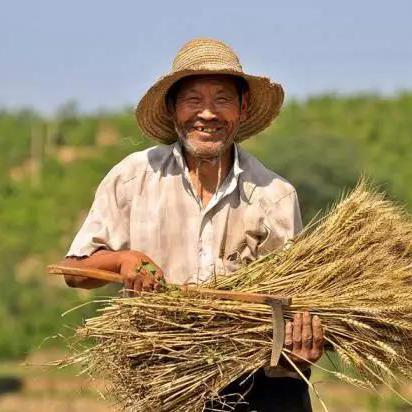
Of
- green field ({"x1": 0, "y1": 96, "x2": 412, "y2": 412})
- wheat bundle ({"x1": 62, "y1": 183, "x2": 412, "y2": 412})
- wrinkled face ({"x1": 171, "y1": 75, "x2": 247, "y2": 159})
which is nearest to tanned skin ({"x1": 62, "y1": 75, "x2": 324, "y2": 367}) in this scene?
wrinkled face ({"x1": 171, "y1": 75, "x2": 247, "y2": 159})

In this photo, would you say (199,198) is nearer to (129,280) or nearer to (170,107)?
(170,107)

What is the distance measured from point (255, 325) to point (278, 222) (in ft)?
1.85

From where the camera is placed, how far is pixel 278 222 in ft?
16.1

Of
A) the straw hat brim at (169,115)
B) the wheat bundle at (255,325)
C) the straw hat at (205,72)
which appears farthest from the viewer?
the straw hat brim at (169,115)

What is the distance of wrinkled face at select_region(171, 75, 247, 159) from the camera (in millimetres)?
Result: 4766

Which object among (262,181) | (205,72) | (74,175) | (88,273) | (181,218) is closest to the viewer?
(88,273)

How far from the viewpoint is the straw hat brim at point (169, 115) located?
4859 millimetres

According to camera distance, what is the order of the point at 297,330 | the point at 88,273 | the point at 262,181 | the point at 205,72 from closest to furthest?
the point at 297,330, the point at 88,273, the point at 205,72, the point at 262,181

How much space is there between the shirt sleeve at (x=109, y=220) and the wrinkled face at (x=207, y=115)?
0.90 feet

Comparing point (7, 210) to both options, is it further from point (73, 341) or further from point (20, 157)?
point (73, 341)

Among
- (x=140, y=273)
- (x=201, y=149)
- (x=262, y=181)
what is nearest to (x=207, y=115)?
(x=201, y=149)

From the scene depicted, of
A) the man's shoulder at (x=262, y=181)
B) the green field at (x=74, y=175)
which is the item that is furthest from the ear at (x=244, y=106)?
the green field at (x=74, y=175)

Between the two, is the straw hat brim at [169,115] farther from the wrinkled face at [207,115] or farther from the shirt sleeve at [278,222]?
the shirt sleeve at [278,222]

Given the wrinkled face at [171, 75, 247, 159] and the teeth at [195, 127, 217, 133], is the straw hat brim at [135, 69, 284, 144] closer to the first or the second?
the wrinkled face at [171, 75, 247, 159]
